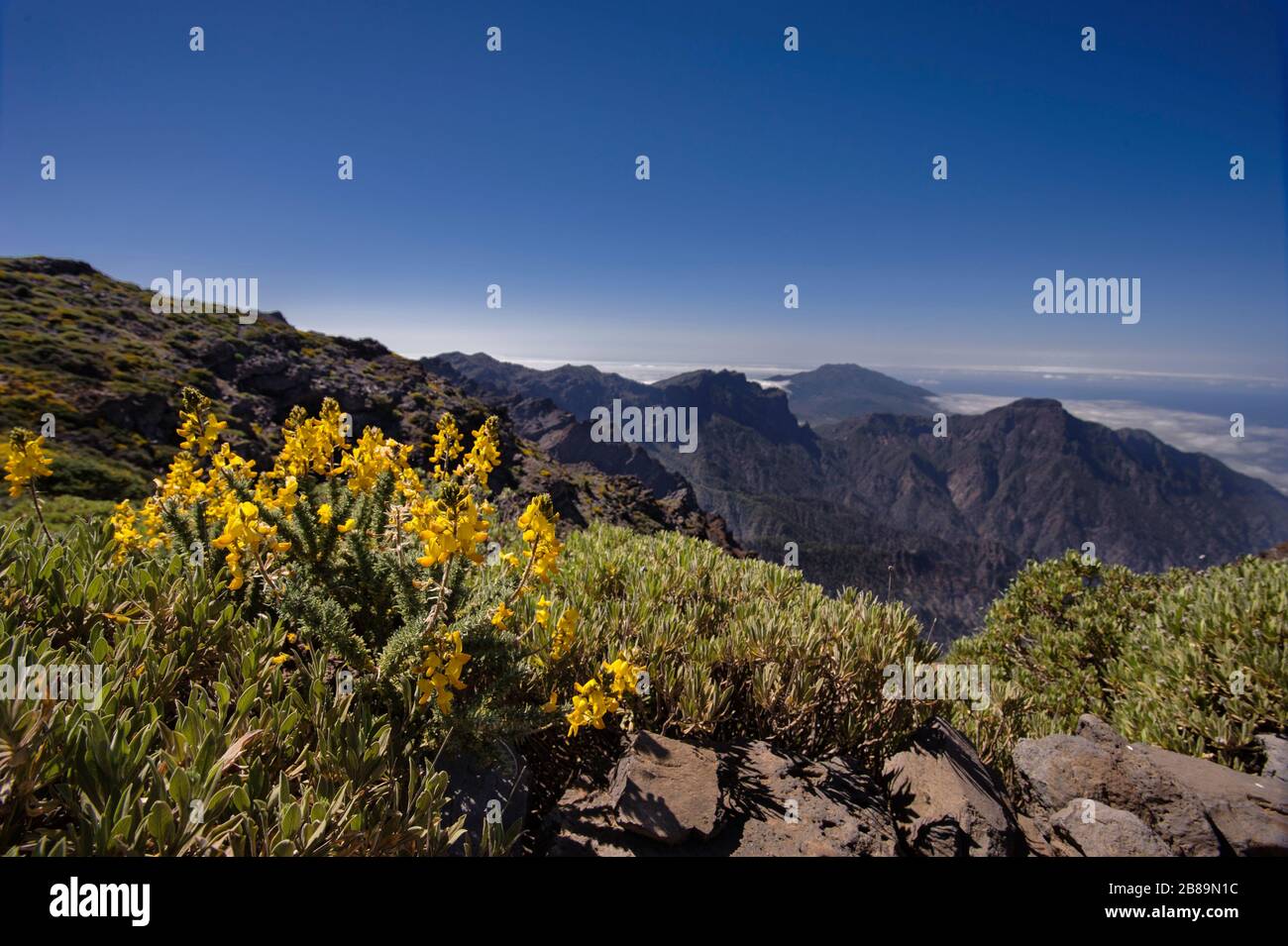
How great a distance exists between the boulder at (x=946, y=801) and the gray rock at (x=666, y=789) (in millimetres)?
1308

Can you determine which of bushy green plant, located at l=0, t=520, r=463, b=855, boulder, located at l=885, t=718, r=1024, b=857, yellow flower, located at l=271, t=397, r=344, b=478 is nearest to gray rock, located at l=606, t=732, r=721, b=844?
bushy green plant, located at l=0, t=520, r=463, b=855

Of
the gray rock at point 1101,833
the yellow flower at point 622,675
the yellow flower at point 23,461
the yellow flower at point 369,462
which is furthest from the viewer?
the yellow flower at point 369,462

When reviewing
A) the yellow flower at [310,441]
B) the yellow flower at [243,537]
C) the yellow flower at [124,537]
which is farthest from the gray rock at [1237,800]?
the yellow flower at [124,537]

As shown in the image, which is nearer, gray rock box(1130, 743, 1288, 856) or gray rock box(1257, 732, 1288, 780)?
gray rock box(1130, 743, 1288, 856)

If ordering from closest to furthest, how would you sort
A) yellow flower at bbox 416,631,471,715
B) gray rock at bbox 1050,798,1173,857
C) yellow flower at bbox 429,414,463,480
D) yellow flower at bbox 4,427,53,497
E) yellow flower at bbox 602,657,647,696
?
1. yellow flower at bbox 416,631,471,715
2. yellow flower at bbox 602,657,647,696
3. gray rock at bbox 1050,798,1173,857
4. yellow flower at bbox 4,427,53,497
5. yellow flower at bbox 429,414,463,480

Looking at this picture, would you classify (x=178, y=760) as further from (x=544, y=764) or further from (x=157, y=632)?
(x=544, y=764)

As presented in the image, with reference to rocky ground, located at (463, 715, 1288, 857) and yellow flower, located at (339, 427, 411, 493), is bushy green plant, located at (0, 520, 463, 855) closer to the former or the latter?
rocky ground, located at (463, 715, 1288, 857)

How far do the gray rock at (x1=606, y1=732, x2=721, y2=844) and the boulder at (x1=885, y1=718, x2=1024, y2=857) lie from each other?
131 centimetres

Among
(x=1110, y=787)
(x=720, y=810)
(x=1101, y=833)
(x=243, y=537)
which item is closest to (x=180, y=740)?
(x=243, y=537)

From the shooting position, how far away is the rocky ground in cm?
283

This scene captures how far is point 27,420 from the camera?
91.3 ft

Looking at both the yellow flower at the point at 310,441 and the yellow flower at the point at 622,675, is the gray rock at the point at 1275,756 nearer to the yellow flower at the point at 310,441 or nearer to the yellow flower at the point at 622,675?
the yellow flower at the point at 622,675

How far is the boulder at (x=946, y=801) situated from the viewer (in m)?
3.18
